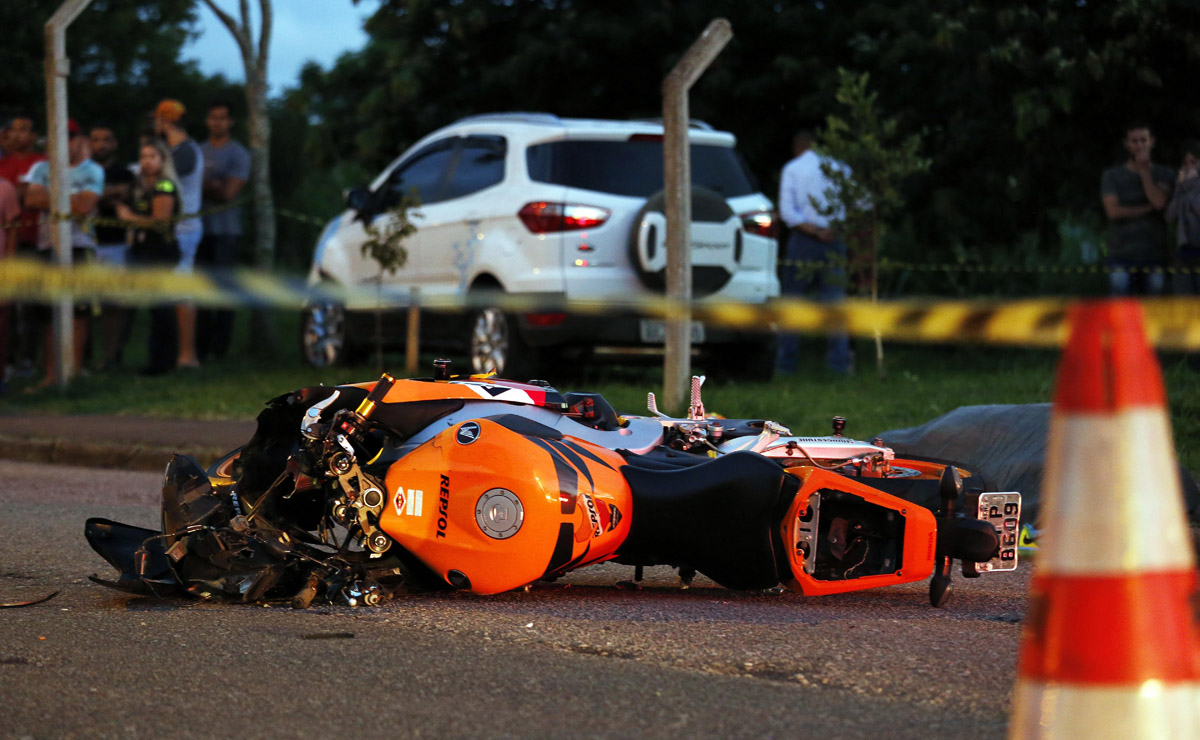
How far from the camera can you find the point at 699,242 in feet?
37.5

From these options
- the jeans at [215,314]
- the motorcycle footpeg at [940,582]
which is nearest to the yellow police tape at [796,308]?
the motorcycle footpeg at [940,582]

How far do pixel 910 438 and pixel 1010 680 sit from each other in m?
3.16

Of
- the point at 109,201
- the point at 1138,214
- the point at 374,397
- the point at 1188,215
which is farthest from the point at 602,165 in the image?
the point at 374,397

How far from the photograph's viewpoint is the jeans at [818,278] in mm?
13090

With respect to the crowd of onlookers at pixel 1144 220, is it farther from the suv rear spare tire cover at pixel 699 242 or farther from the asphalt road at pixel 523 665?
the asphalt road at pixel 523 665

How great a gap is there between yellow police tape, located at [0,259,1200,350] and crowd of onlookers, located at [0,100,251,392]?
27.8ft

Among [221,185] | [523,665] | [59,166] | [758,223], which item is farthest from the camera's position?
[221,185]

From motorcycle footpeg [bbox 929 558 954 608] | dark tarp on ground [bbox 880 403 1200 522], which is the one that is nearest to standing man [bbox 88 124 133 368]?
dark tarp on ground [bbox 880 403 1200 522]

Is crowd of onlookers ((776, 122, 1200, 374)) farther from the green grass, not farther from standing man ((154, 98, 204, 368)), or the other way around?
standing man ((154, 98, 204, 368))

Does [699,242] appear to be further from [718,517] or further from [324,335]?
[718,517]

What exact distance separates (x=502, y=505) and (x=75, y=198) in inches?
381

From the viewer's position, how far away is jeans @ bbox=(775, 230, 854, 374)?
13.1 metres

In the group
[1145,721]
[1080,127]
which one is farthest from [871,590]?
[1080,127]

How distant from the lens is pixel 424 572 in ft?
15.8
